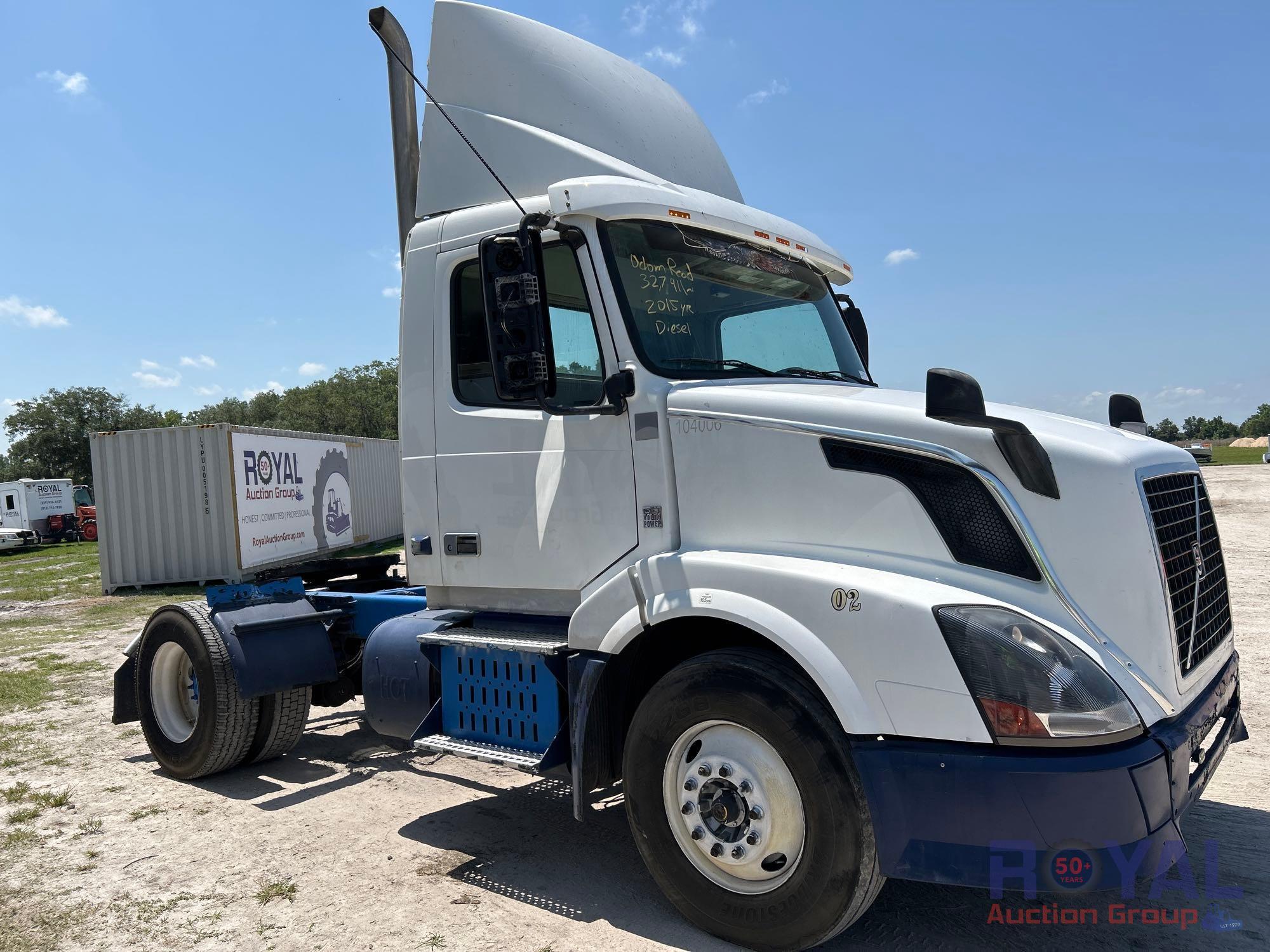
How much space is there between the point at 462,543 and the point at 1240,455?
2984 inches

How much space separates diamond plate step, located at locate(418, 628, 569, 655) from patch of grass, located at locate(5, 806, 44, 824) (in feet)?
8.76

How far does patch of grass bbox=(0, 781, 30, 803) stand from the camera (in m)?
5.61

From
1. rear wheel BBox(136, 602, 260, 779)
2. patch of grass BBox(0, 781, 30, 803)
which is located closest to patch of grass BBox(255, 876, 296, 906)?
rear wheel BBox(136, 602, 260, 779)

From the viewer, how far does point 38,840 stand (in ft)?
16.2

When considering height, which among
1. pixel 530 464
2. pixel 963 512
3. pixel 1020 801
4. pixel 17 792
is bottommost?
pixel 17 792

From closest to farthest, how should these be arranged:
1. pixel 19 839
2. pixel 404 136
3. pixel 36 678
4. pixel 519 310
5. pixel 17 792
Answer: pixel 519 310 < pixel 19 839 < pixel 404 136 < pixel 17 792 < pixel 36 678

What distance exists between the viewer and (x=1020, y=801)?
9.40 feet

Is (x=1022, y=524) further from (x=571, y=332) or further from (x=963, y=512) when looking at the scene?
(x=571, y=332)

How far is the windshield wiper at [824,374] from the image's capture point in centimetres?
430

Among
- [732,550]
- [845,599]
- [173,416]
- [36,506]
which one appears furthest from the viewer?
[173,416]

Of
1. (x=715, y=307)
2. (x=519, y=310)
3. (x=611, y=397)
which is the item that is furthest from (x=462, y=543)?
(x=715, y=307)

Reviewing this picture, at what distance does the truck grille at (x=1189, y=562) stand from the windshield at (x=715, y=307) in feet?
5.16

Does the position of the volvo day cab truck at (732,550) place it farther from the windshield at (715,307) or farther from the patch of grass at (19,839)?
the patch of grass at (19,839)

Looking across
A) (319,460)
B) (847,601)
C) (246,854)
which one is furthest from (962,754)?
(319,460)
